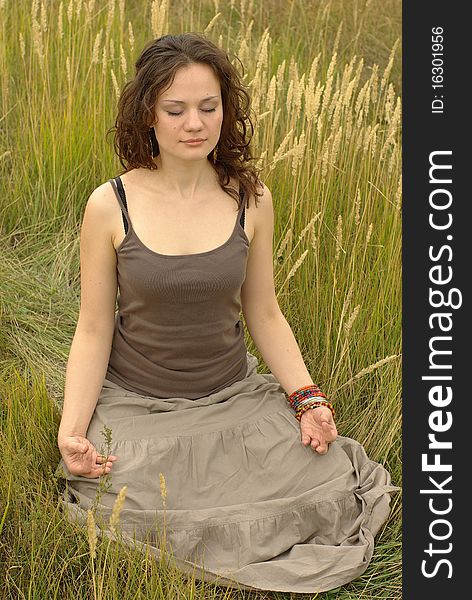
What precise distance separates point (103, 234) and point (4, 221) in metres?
1.45

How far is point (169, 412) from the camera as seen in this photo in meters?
2.46

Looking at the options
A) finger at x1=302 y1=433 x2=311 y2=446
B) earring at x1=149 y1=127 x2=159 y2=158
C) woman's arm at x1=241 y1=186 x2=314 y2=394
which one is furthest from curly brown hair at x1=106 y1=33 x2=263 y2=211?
finger at x1=302 y1=433 x2=311 y2=446

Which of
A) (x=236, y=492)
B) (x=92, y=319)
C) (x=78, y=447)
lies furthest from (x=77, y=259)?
(x=236, y=492)

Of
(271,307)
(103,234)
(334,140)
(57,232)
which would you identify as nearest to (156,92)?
(103,234)

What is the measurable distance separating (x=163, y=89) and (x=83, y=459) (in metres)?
0.90

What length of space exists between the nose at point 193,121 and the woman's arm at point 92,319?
27 centimetres

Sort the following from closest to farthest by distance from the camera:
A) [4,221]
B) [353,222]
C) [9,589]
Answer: [9,589] → [353,222] → [4,221]

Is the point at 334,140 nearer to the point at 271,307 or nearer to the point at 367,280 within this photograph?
the point at 367,280

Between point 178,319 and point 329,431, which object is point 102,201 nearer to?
point 178,319

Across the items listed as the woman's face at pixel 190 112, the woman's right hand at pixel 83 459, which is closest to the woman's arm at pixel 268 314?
the woman's face at pixel 190 112

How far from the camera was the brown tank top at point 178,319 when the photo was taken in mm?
2350

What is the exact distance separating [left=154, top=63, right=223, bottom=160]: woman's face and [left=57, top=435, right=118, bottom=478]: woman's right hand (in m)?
0.73

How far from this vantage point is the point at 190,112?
2.27 meters

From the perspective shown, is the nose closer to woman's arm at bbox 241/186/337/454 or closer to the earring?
the earring
